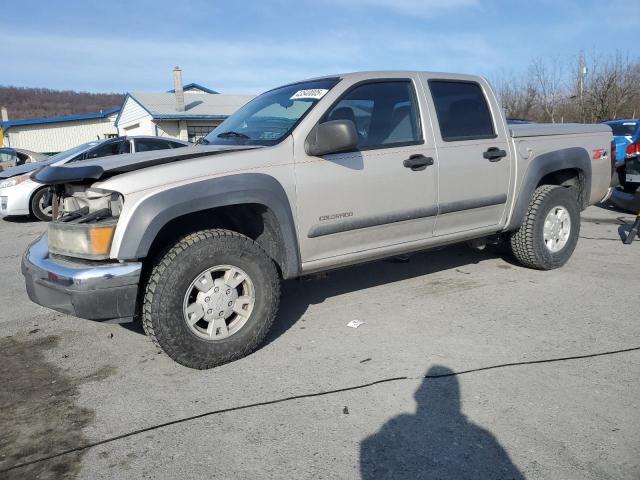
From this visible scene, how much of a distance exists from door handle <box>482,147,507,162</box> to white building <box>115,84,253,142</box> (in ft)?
79.4

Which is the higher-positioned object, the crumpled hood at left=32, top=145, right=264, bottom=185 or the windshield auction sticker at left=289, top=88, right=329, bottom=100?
the windshield auction sticker at left=289, top=88, right=329, bottom=100

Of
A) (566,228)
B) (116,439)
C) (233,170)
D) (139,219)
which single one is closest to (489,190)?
(566,228)

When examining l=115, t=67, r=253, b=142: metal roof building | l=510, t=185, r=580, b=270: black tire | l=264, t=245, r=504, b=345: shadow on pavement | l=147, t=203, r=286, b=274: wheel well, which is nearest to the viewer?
l=147, t=203, r=286, b=274: wheel well

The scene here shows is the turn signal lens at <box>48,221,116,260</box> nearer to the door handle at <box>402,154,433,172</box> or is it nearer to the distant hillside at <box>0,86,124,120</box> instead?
the door handle at <box>402,154,433,172</box>

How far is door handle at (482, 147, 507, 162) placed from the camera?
452cm

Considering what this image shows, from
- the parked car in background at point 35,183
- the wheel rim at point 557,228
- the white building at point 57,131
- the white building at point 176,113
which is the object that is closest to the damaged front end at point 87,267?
the wheel rim at point 557,228

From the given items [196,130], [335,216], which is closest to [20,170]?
[335,216]

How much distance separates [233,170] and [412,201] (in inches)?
58.7

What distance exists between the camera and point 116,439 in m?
2.63

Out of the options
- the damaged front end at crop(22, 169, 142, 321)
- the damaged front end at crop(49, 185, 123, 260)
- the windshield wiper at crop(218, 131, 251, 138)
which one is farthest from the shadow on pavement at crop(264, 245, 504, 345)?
the damaged front end at crop(49, 185, 123, 260)

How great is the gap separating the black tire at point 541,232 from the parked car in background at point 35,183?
6362 mm

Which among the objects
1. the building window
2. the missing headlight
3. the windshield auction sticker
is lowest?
the missing headlight

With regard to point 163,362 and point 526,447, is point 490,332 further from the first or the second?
point 163,362

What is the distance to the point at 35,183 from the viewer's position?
9.55 metres
